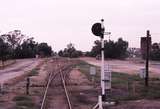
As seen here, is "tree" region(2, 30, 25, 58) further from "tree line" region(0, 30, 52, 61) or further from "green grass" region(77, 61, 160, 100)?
"green grass" region(77, 61, 160, 100)

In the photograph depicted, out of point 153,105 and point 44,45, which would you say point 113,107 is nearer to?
point 153,105

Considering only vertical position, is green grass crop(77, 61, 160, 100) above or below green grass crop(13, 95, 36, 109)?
above

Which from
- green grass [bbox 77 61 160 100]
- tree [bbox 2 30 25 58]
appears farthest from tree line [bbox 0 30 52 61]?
green grass [bbox 77 61 160 100]

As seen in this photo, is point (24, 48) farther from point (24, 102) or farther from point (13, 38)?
point (24, 102)

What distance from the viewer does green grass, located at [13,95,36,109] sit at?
19.8 meters

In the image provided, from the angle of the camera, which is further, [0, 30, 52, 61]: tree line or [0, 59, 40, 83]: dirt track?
[0, 30, 52, 61]: tree line

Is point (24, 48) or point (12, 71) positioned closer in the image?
point (12, 71)

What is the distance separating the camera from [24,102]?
2127 cm

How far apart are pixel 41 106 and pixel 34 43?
391 feet

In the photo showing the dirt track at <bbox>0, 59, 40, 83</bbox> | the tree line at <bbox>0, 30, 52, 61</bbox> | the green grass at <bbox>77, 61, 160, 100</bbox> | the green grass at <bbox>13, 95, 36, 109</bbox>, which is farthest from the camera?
the tree line at <bbox>0, 30, 52, 61</bbox>

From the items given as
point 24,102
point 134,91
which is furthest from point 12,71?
point 24,102

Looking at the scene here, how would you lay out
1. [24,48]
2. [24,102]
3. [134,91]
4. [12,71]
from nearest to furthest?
[24,102] < [134,91] < [12,71] < [24,48]

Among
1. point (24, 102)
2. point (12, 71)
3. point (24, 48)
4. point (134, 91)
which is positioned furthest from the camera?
point (24, 48)

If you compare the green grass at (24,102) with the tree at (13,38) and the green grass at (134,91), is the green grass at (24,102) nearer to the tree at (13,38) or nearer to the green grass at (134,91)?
the green grass at (134,91)
